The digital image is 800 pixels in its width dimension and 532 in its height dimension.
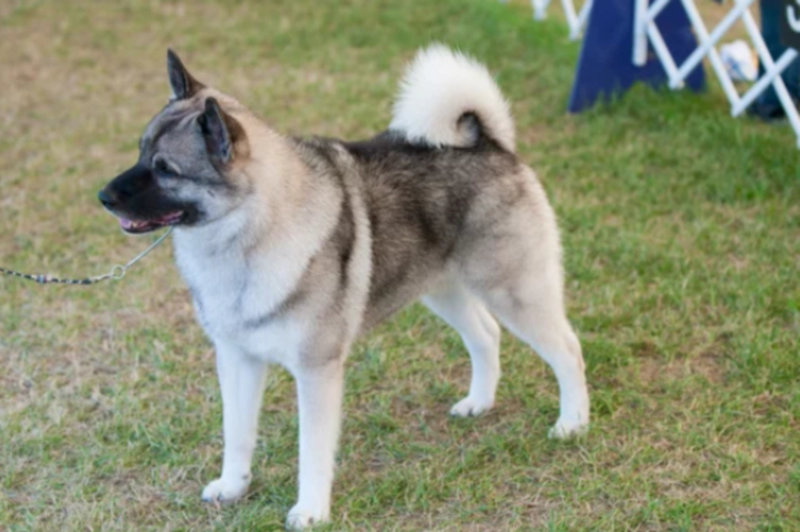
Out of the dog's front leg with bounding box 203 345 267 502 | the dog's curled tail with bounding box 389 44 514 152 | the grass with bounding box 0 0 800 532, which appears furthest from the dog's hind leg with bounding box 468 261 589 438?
the dog's front leg with bounding box 203 345 267 502

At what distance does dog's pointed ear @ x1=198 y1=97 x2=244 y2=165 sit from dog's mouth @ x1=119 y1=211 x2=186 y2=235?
0.18 m

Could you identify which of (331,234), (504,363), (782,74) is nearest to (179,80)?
(331,234)

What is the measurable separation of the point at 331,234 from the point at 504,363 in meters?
1.23

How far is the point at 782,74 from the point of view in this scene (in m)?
5.90

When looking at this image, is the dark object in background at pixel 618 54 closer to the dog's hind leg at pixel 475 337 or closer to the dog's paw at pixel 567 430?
the dog's hind leg at pixel 475 337

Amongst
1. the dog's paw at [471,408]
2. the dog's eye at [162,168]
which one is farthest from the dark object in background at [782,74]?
the dog's eye at [162,168]

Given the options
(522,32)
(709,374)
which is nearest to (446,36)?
(522,32)

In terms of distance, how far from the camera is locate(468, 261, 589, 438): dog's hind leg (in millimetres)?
3172

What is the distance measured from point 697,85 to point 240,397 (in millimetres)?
4210

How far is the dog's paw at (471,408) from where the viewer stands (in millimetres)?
3555

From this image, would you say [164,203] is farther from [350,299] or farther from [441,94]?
[441,94]

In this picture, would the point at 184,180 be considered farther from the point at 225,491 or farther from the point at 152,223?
the point at 225,491

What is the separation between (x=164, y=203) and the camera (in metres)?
2.62

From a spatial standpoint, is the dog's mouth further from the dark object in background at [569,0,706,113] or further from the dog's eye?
the dark object in background at [569,0,706,113]
